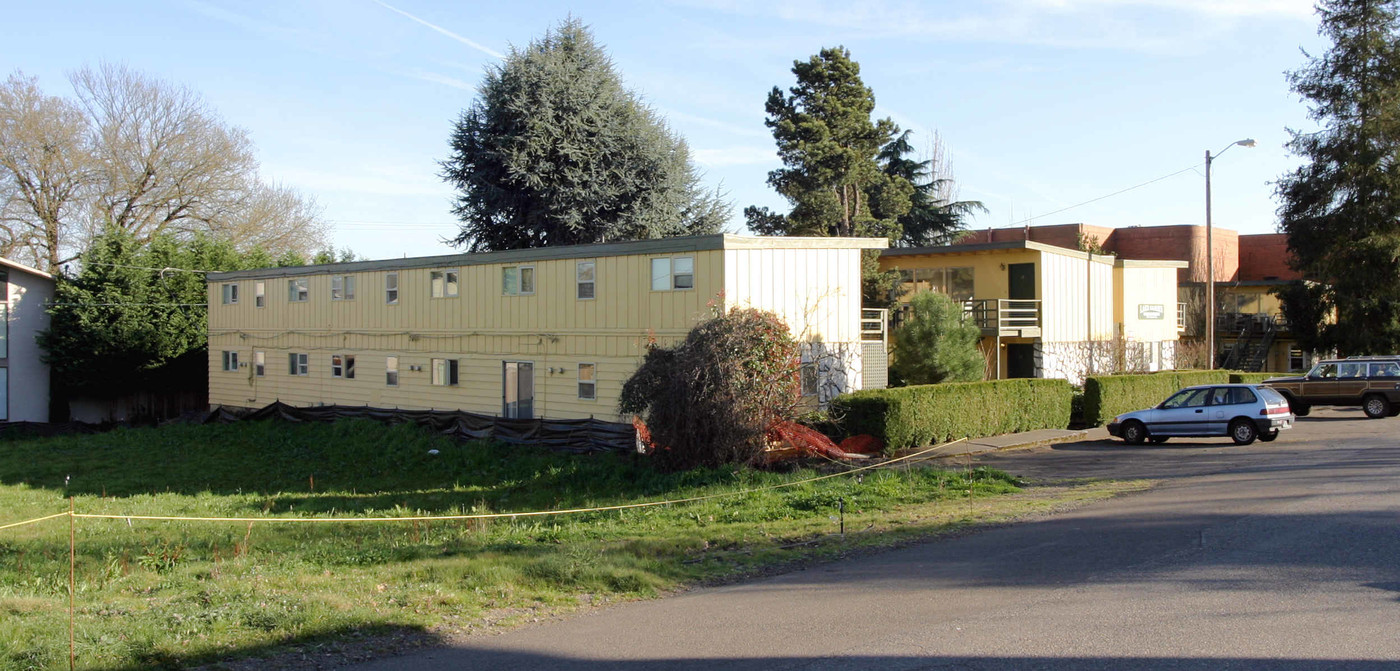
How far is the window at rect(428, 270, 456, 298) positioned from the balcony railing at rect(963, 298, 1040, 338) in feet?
55.0

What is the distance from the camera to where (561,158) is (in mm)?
44188

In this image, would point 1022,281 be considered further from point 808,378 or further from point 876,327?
point 808,378

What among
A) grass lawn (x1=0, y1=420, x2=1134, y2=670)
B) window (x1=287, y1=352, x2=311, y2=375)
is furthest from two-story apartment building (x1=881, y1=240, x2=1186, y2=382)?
window (x1=287, y1=352, x2=311, y2=375)

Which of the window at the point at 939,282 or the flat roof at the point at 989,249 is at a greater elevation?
the flat roof at the point at 989,249

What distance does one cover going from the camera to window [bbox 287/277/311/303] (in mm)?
35188

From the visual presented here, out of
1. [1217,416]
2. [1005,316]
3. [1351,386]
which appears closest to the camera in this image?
[1217,416]

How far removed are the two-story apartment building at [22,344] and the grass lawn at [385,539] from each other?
1275cm

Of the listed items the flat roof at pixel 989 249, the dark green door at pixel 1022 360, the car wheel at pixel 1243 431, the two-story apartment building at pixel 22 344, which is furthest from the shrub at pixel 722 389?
the two-story apartment building at pixel 22 344

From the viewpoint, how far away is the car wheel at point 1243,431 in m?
A: 22.8

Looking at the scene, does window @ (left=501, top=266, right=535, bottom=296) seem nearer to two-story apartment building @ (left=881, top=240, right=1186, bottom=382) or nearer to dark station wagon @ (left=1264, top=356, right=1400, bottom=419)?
two-story apartment building @ (left=881, top=240, right=1186, bottom=382)

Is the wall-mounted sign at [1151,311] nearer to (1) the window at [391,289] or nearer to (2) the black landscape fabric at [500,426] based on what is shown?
(2) the black landscape fabric at [500,426]

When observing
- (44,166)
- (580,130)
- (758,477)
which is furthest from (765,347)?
(44,166)

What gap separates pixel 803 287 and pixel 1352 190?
31563mm

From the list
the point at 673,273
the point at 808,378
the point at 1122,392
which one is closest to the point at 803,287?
the point at 808,378
